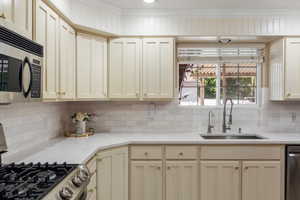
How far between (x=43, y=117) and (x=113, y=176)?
37.6 inches

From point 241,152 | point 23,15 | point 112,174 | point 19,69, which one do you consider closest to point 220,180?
Answer: point 241,152

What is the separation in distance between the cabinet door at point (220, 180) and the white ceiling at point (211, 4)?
1.81 m

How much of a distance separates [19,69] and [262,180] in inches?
107

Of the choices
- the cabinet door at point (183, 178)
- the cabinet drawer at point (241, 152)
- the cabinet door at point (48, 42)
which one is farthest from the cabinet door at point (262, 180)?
the cabinet door at point (48, 42)

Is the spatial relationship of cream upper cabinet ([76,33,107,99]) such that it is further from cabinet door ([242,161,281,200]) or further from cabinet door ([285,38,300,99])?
cabinet door ([285,38,300,99])

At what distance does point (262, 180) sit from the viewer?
2.89 metres

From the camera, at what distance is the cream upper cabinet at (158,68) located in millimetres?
3203

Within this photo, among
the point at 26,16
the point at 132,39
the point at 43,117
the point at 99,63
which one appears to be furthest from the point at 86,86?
the point at 26,16

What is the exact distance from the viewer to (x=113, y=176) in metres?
Result: 2.71

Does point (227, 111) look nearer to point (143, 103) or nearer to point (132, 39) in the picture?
point (143, 103)

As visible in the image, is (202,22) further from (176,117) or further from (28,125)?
(28,125)

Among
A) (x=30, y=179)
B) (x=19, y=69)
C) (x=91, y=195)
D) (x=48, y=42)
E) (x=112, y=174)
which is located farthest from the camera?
(x=112, y=174)

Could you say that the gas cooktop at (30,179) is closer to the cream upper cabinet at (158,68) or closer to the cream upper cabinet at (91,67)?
the cream upper cabinet at (91,67)

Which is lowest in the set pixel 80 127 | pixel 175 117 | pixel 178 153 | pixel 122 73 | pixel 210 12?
pixel 178 153
